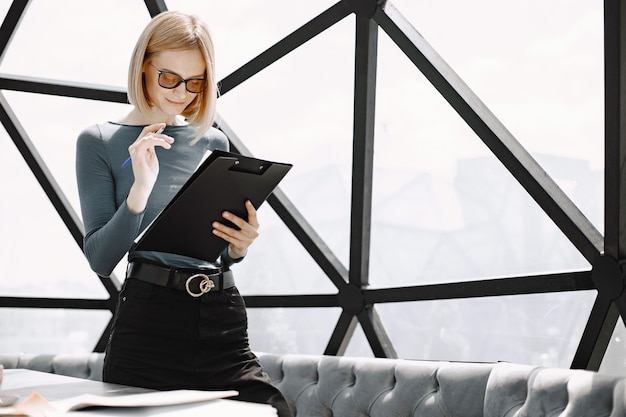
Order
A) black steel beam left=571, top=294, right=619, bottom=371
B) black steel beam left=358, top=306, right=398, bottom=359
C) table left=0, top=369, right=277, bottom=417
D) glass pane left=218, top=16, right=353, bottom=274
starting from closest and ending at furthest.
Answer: table left=0, top=369, right=277, bottom=417 → black steel beam left=571, top=294, right=619, bottom=371 → black steel beam left=358, top=306, right=398, bottom=359 → glass pane left=218, top=16, right=353, bottom=274

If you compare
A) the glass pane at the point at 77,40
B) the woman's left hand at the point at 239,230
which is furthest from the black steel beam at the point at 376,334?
the glass pane at the point at 77,40

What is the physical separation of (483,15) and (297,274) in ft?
7.51

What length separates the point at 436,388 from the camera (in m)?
3.69

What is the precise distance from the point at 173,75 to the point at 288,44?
256cm

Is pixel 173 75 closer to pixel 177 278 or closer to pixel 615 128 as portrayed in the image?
pixel 177 278

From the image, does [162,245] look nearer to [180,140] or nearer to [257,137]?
[180,140]

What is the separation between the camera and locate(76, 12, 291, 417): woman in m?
2.30

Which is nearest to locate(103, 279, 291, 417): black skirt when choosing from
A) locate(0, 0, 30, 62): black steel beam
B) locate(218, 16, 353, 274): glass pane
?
locate(218, 16, 353, 274): glass pane

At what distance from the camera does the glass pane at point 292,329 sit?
18.2 feet

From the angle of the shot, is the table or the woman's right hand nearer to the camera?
the table

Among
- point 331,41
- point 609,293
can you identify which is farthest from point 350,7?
point 609,293

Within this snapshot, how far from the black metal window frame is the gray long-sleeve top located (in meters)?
1.76

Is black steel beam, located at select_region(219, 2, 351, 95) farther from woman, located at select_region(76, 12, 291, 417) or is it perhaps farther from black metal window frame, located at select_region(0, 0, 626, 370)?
woman, located at select_region(76, 12, 291, 417)

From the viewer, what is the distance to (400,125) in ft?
16.4
